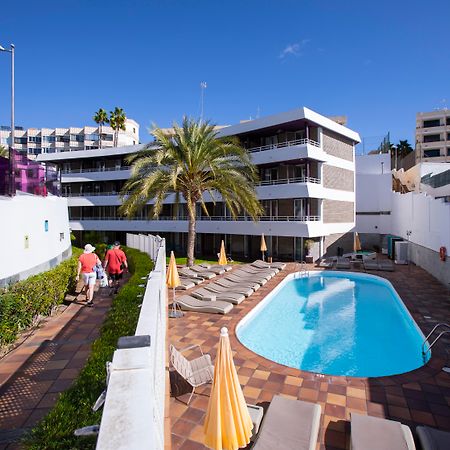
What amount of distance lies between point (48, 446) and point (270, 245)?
84.7ft

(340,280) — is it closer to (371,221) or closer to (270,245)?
(270,245)

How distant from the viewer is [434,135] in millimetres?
51719

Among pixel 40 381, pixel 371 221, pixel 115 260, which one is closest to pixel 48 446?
pixel 40 381

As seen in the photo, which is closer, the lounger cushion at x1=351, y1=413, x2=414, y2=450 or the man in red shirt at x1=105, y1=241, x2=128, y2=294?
the lounger cushion at x1=351, y1=413, x2=414, y2=450

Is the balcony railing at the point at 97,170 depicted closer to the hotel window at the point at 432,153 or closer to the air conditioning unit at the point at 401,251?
the air conditioning unit at the point at 401,251

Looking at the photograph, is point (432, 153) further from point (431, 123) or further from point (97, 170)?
point (97, 170)

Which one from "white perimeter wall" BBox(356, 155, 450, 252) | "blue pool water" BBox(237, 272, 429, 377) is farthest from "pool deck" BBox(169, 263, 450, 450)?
"white perimeter wall" BBox(356, 155, 450, 252)

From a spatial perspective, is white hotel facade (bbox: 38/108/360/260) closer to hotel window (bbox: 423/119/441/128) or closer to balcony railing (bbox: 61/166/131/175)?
balcony railing (bbox: 61/166/131/175)

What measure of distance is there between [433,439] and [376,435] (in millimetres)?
728

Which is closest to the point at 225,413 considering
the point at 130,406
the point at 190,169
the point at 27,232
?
the point at 130,406

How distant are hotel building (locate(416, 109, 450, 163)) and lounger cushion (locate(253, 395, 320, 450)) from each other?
5477cm

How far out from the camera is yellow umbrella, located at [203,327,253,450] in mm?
4152

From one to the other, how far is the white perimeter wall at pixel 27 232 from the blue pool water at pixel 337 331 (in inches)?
295

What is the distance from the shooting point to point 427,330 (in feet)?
33.0
